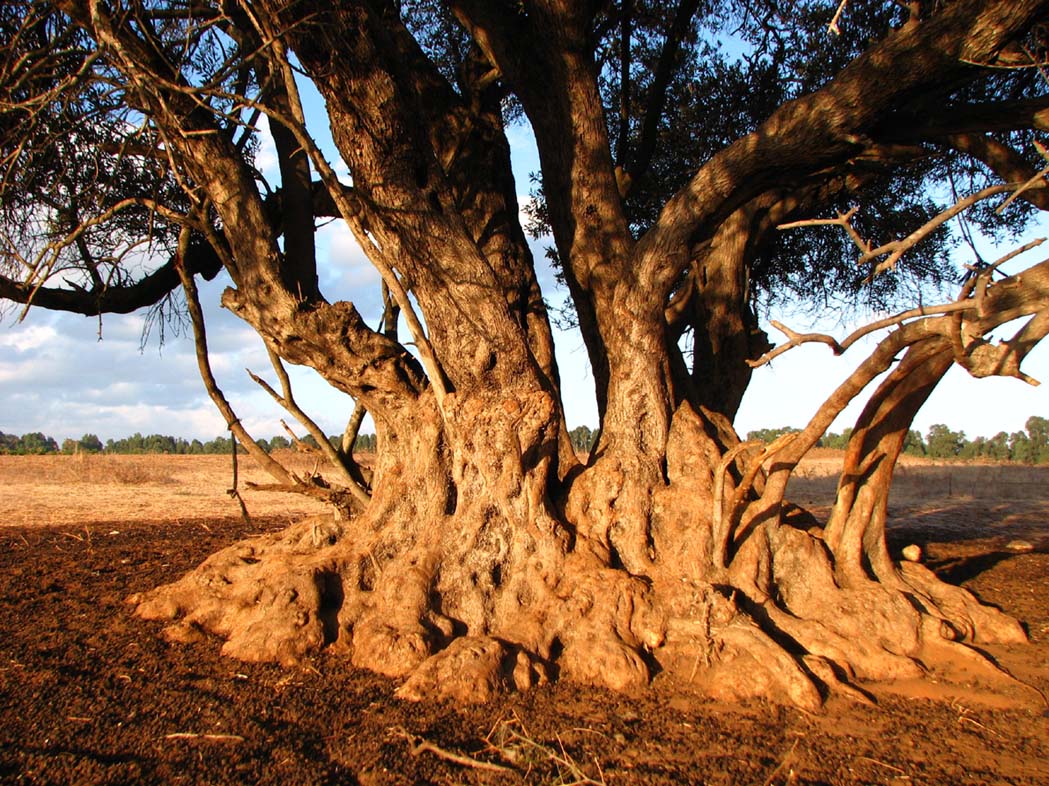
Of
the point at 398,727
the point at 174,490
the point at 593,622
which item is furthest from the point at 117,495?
the point at 398,727

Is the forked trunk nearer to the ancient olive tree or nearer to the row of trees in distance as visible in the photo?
the ancient olive tree

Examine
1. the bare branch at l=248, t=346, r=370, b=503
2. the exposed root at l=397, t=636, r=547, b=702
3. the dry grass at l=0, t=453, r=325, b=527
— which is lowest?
the exposed root at l=397, t=636, r=547, b=702

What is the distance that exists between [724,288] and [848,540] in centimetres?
237

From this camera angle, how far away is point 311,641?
480cm

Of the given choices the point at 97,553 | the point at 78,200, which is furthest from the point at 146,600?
the point at 78,200

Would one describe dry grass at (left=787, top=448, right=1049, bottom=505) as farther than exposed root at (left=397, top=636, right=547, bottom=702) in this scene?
Yes

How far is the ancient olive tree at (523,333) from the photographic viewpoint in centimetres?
466

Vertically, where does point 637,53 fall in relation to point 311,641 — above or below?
above

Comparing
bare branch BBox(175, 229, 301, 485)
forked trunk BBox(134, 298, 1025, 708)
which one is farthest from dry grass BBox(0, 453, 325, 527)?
forked trunk BBox(134, 298, 1025, 708)

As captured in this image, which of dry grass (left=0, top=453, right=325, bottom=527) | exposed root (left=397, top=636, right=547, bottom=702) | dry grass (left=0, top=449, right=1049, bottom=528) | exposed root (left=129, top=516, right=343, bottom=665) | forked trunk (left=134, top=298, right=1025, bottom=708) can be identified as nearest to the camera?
exposed root (left=397, top=636, right=547, bottom=702)

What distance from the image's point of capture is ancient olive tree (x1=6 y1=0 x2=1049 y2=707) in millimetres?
4660

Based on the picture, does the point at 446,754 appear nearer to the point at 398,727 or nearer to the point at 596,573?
the point at 398,727

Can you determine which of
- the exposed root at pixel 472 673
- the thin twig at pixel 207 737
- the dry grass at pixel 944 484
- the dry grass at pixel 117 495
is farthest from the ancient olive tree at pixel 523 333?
the dry grass at pixel 944 484

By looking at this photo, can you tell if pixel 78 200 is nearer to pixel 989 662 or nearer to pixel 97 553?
pixel 97 553
